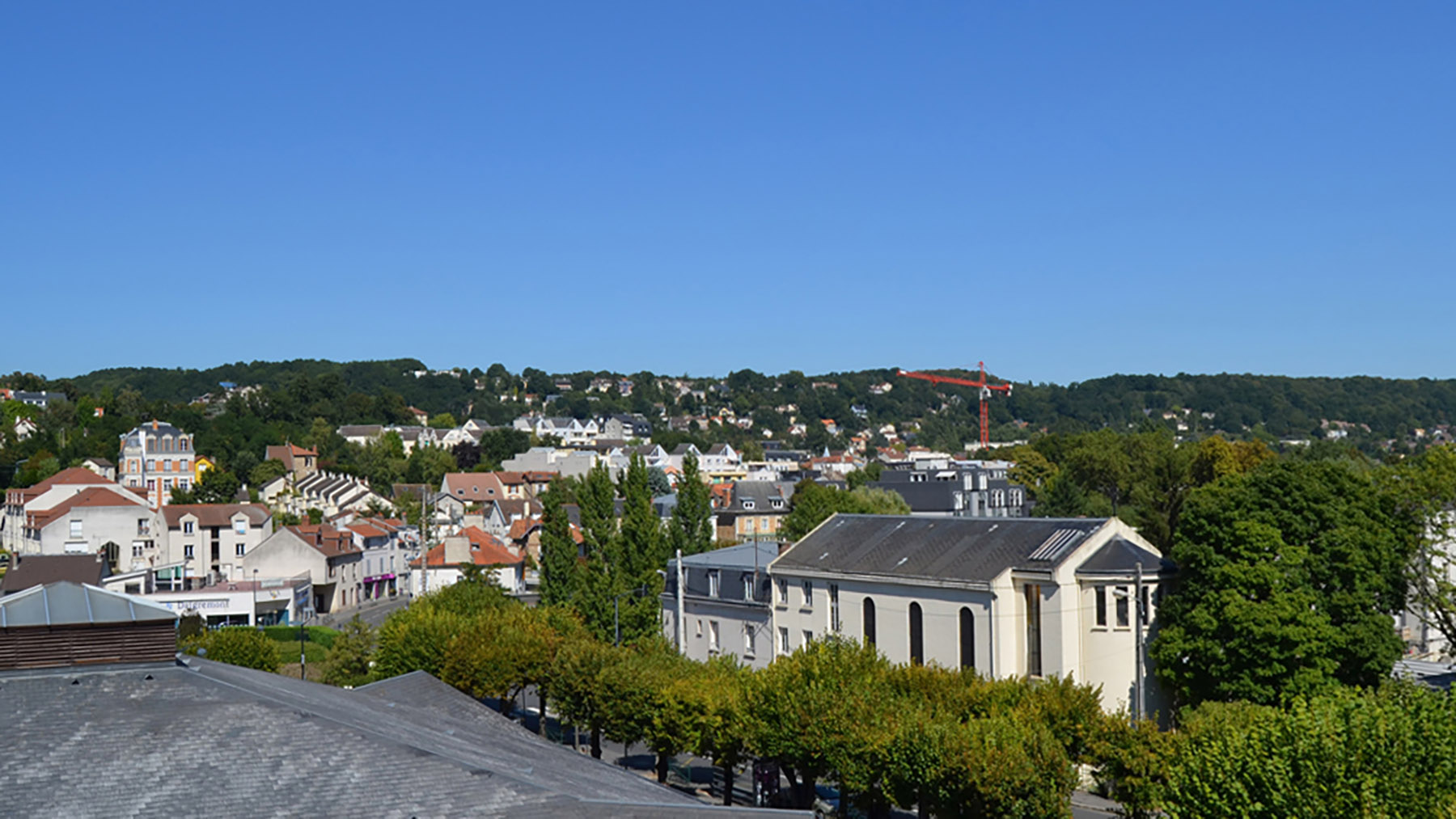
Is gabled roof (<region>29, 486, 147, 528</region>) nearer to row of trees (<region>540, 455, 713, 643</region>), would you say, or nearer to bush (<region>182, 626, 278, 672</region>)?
row of trees (<region>540, 455, 713, 643</region>)

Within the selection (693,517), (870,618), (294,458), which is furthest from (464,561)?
(294,458)

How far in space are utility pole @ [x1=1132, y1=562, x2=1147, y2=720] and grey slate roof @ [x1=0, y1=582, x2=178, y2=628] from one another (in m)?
31.4

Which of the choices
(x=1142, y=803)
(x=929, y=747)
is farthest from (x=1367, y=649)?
(x=929, y=747)

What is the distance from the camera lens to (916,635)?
50969mm

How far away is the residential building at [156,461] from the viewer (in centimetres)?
13650

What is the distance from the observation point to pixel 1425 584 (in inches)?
1905

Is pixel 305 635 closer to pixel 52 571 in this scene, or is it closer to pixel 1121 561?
pixel 52 571

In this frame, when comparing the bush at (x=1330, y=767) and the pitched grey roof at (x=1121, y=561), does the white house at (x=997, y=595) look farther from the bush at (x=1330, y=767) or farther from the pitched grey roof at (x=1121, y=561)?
the bush at (x=1330, y=767)

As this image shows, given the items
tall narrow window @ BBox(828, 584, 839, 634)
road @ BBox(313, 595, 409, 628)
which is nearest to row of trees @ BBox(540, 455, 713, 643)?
tall narrow window @ BBox(828, 584, 839, 634)

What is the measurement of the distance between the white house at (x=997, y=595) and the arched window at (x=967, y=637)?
0.13ft

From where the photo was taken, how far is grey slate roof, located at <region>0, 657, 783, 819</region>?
1875 cm

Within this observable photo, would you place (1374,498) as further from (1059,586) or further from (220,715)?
(220,715)

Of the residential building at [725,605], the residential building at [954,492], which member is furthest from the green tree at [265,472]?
the residential building at [725,605]

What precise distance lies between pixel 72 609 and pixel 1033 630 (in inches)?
1344
